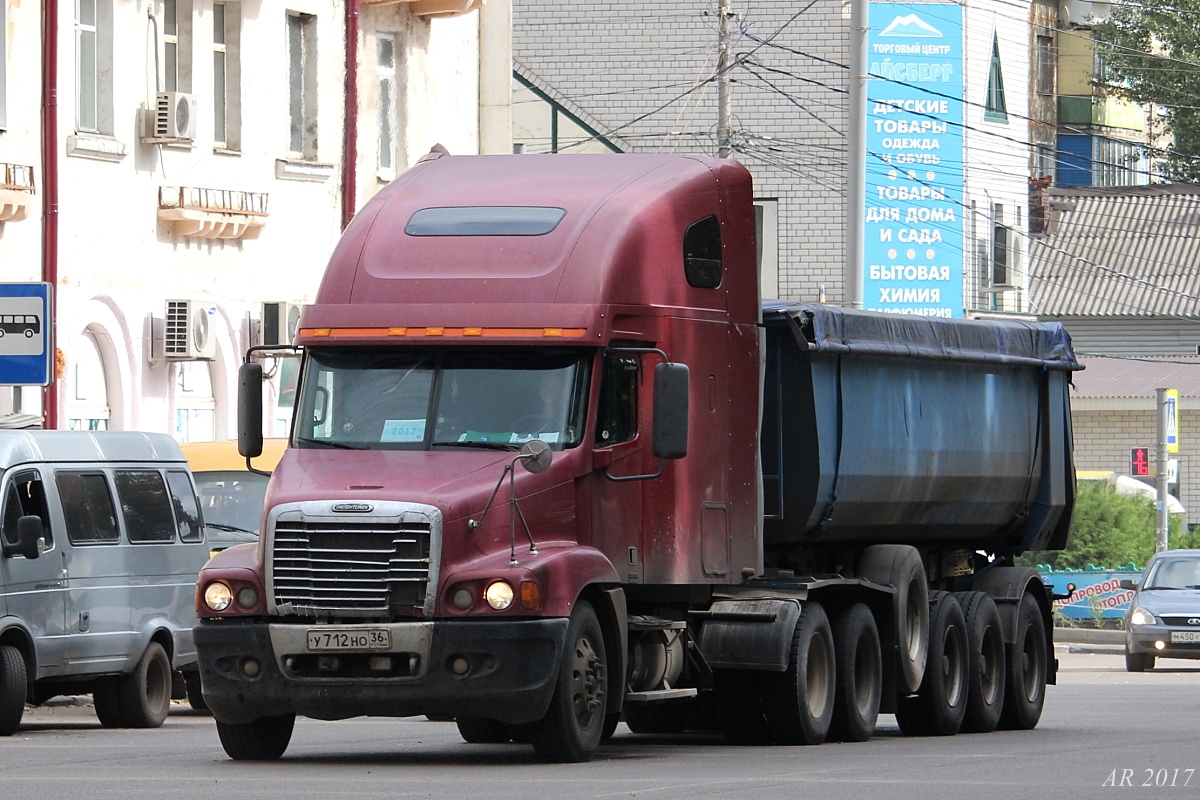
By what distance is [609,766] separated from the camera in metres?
14.1

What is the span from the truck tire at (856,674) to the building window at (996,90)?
1348 inches

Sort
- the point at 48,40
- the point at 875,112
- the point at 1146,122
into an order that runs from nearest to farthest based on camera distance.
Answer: the point at 48,40 < the point at 875,112 < the point at 1146,122

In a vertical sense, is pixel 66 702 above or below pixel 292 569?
below

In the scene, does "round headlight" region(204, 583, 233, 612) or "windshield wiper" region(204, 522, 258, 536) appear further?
"windshield wiper" region(204, 522, 258, 536)

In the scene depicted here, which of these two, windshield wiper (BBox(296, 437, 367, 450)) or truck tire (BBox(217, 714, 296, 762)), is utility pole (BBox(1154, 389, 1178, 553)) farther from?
windshield wiper (BBox(296, 437, 367, 450))

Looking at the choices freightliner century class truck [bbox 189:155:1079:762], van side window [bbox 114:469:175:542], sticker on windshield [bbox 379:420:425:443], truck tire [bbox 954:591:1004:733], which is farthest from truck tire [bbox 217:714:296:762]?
truck tire [bbox 954:591:1004:733]

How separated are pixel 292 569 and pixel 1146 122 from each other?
2325 inches

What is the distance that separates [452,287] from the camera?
Result: 14.5m

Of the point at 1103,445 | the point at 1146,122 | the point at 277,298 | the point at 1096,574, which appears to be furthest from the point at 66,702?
the point at 1146,122

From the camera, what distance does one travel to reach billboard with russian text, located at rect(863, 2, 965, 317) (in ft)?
142

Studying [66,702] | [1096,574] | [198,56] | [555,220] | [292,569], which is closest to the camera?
[292,569]

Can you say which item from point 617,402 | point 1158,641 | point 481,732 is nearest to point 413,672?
point 617,402

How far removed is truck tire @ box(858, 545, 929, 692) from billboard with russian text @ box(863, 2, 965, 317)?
81.5 feet

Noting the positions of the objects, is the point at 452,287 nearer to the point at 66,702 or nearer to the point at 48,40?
the point at 66,702
